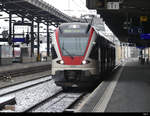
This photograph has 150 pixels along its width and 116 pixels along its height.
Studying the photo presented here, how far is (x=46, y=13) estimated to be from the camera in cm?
3119

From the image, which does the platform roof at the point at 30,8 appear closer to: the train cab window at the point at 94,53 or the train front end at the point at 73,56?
the train front end at the point at 73,56

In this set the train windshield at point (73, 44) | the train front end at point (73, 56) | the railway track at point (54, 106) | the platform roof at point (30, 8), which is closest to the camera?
the railway track at point (54, 106)

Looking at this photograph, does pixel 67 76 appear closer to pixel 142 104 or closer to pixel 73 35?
pixel 73 35

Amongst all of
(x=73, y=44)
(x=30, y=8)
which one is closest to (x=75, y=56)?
(x=73, y=44)

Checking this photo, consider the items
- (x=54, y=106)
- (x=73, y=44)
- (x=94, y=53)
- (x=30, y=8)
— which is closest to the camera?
(x=54, y=106)

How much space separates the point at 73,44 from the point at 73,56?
51cm

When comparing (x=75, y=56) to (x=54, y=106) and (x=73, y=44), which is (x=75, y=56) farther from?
(x=54, y=106)

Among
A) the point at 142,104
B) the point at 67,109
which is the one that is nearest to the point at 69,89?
the point at 67,109

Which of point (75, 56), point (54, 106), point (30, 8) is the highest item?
point (30, 8)

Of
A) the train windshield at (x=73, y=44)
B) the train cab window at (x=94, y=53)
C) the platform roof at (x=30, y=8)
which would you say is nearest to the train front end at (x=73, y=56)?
the train windshield at (x=73, y=44)

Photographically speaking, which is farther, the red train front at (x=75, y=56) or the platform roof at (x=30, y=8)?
the platform roof at (x=30, y=8)

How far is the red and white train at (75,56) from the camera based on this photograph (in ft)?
37.6

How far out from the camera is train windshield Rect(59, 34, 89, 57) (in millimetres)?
11672

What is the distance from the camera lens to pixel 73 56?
1163cm
